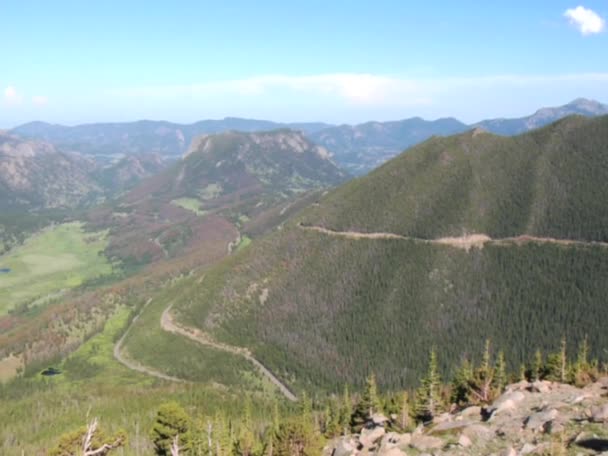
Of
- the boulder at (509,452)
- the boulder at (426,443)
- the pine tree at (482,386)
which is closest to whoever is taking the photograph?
the boulder at (509,452)

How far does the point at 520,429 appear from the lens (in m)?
50.5

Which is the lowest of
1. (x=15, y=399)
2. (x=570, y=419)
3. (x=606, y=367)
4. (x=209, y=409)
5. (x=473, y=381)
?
(x=15, y=399)

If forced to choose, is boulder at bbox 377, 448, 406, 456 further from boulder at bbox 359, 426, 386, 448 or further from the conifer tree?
the conifer tree

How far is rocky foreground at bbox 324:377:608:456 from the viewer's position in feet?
144

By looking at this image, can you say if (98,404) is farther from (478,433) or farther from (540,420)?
(540,420)

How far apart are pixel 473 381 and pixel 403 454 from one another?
127 ft

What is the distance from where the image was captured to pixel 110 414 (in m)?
149

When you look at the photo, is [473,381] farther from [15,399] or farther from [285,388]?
[15,399]

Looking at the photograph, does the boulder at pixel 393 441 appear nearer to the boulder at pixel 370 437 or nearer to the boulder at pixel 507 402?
the boulder at pixel 370 437

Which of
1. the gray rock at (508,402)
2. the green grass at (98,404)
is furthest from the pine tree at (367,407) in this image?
the green grass at (98,404)

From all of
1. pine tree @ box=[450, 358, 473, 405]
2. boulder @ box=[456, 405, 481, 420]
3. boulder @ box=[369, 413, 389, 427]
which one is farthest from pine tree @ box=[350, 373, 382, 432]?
A: boulder @ box=[456, 405, 481, 420]

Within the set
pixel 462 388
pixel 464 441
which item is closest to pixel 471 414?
pixel 464 441

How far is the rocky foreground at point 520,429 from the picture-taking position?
43906mm

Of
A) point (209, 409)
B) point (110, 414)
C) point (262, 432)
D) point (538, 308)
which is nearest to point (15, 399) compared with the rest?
point (110, 414)
